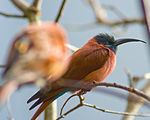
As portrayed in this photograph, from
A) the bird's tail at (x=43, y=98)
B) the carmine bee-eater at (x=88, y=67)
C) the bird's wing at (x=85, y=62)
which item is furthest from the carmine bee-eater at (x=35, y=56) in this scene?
the bird's wing at (x=85, y=62)

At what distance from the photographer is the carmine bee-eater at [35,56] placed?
71 centimetres

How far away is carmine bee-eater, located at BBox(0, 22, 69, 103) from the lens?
706 mm

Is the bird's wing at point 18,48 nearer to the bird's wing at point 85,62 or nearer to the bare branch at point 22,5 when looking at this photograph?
the bird's wing at point 85,62

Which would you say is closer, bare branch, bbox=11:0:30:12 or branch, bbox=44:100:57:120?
branch, bbox=44:100:57:120

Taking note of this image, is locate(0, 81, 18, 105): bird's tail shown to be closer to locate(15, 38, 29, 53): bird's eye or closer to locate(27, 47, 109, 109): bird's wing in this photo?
locate(15, 38, 29, 53): bird's eye

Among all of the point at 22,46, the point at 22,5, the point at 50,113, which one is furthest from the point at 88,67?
the point at 22,46

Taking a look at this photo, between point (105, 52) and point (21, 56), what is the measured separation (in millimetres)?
1730

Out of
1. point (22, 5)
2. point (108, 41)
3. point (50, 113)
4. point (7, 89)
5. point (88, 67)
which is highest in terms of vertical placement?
point (22, 5)

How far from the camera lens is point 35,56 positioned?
750mm

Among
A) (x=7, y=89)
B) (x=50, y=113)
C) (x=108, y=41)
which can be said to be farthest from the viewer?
(x=108, y=41)

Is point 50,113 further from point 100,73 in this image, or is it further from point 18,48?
point 18,48

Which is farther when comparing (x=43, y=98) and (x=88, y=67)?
(x=88, y=67)

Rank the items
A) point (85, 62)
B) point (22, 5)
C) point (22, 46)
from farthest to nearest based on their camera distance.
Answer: point (22, 5) → point (85, 62) → point (22, 46)

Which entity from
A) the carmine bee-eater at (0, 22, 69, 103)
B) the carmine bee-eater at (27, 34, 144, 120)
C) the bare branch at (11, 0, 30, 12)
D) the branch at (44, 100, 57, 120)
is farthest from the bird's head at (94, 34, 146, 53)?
the carmine bee-eater at (0, 22, 69, 103)
